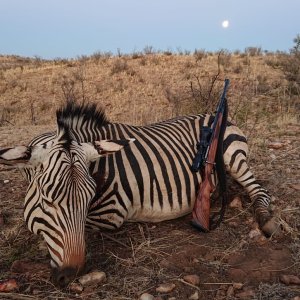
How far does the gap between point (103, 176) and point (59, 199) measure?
841 mm

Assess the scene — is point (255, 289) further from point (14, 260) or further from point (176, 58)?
point (176, 58)

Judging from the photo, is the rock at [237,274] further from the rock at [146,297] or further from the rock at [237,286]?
the rock at [146,297]

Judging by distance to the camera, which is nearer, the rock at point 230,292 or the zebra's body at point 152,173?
the rock at point 230,292

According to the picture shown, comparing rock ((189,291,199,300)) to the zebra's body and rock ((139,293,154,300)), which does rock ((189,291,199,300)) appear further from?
the zebra's body

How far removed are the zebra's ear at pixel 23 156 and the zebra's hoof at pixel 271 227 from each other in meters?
1.97

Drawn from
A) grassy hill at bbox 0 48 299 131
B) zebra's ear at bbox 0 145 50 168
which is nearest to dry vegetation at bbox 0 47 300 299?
zebra's ear at bbox 0 145 50 168

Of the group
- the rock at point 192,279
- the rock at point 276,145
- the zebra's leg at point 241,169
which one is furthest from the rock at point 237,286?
the rock at point 276,145

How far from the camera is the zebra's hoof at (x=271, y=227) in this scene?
11.7ft

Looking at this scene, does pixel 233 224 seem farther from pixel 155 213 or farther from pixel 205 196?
pixel 155 213

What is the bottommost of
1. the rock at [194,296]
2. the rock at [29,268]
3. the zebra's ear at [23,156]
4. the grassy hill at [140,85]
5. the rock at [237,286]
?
the rock at [194,296]

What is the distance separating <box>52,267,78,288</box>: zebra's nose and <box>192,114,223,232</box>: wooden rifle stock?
4.36 feet

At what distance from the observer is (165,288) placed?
2.78 meters

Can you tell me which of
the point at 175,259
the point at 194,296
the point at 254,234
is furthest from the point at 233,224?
the point at 194,296

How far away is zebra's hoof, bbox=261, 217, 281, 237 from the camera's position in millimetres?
3568
